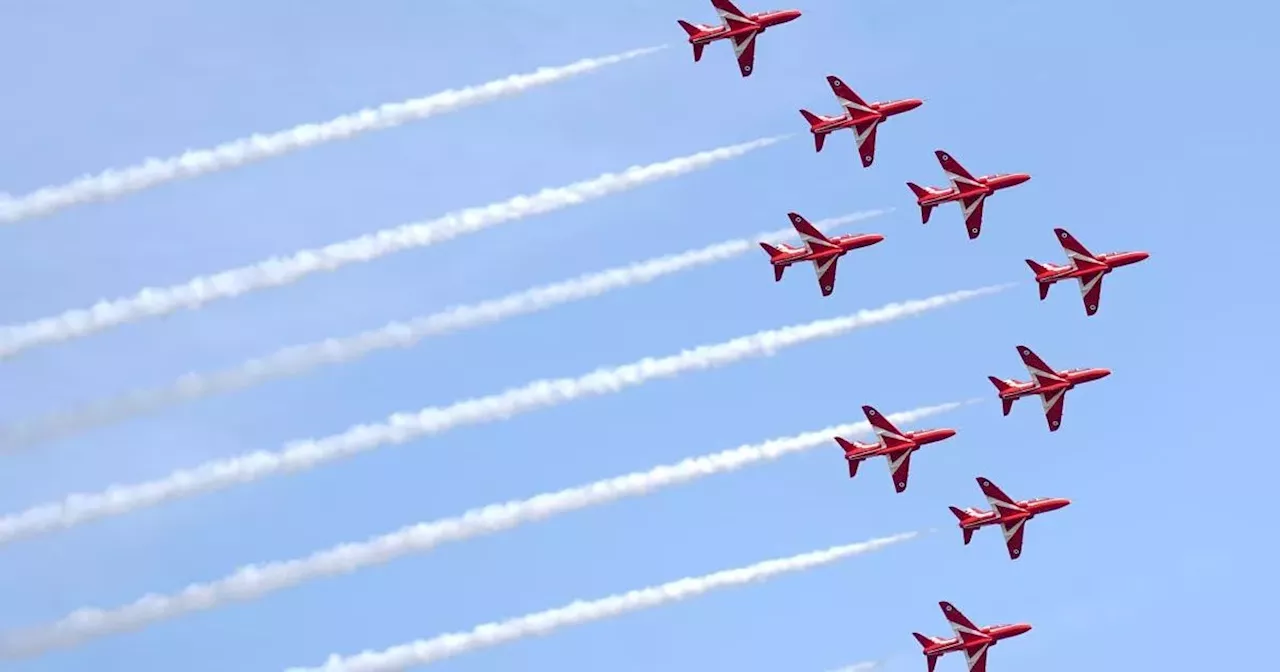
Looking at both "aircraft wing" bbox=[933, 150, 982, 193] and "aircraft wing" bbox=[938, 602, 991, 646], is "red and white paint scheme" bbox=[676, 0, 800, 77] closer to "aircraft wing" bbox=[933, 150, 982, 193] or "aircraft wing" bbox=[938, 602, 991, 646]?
"aircraft wing" bbox=[933, 150, 982, 193]

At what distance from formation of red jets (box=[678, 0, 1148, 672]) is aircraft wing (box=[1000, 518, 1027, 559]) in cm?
4

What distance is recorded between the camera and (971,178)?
111 metres

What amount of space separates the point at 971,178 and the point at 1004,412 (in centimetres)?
1010

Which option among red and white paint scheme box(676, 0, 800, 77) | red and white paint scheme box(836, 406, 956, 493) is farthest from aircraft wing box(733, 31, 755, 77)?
red and white paint scheme box(836, 406, 956, 493)

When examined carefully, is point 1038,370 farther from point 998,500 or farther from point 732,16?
point 732,16

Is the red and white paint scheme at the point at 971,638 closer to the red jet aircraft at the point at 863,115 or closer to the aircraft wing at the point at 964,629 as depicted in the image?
the aircraft wing at the point at 964,629

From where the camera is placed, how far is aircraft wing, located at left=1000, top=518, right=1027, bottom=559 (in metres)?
111

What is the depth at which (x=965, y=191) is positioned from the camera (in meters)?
110

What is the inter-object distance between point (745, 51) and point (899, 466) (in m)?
18.2

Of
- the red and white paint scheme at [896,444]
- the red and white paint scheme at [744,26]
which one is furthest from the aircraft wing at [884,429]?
the red and white paint scheme at [744,26]

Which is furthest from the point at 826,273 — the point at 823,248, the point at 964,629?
the point at 964,629

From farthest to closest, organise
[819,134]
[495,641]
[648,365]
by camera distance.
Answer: [819,134] → [648,365] → [495,641]

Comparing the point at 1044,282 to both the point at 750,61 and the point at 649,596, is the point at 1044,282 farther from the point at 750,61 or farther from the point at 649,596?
the point at 649,596

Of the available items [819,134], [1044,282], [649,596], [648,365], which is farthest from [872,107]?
[649,596]
